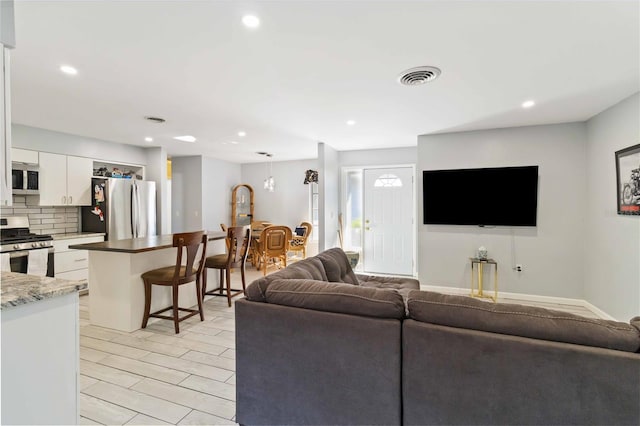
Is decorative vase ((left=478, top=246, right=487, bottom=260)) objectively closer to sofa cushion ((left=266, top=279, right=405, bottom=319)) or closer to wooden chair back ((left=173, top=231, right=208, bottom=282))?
sofa cushion ((left=266, top=279, right=405, bottom=319))

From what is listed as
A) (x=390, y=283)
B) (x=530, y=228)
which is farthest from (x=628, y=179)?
(x=390, y=283)

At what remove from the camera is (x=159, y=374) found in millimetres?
2385

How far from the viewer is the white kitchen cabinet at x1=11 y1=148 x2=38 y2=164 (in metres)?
4.07

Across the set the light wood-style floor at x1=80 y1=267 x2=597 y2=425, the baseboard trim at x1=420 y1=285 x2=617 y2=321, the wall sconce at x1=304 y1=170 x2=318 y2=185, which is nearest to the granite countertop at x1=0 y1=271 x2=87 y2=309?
the light wood-style floor at x1=80 y1=267 x2=597 y2=425

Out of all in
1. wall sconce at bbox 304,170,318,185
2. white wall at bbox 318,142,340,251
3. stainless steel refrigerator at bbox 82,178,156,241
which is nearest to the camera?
stainless steel refrigerator at bbox 82,178,156,241

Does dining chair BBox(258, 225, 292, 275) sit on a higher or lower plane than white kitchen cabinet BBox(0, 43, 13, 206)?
lower

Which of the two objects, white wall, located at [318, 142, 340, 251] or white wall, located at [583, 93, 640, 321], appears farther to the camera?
white wall, located at [318, 142, 340, 251]

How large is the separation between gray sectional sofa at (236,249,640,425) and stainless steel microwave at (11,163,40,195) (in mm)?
4270

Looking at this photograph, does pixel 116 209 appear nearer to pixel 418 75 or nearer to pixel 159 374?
pixel 159 374

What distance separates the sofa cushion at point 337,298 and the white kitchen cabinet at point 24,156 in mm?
4493

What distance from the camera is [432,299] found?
154 centimetres

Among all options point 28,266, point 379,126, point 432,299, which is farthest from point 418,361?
point 28,266

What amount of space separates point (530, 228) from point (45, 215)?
23.3ft

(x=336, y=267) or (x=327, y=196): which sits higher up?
(x=327, y=196)
